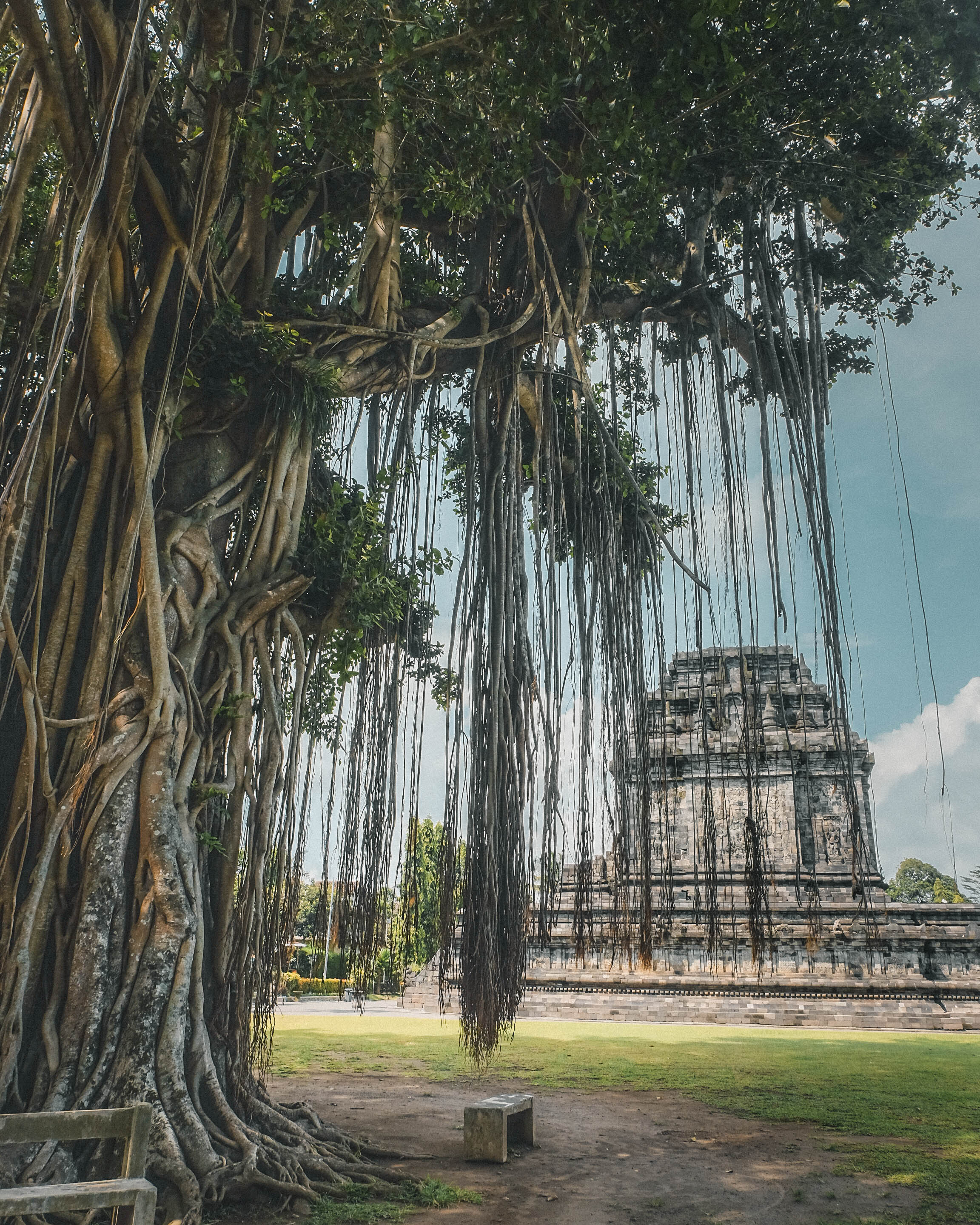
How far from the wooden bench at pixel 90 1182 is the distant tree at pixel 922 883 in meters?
35.7

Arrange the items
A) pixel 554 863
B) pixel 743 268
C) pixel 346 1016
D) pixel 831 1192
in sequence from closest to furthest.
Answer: pixel 831 1192
pixel 554 863
pixel 743 268
pixel 346 1016

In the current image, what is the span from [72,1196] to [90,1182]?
0.15 meters

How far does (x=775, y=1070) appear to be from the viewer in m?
6.34

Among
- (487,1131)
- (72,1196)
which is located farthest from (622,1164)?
(72,1196)

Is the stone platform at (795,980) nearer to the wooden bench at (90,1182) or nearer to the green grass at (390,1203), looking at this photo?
the green grass at (390,1203)

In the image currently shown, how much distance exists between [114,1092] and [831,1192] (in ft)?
7.62

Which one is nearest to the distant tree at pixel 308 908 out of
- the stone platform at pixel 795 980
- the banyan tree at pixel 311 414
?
the banyan tree at pixel 311 414

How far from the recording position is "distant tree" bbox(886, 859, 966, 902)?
3706 cm

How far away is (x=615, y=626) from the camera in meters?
3.61

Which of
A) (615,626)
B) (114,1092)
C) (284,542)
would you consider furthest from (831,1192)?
(284,542)

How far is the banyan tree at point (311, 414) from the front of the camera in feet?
8.88

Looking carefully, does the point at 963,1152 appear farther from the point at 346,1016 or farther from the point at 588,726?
the point at 346,1016

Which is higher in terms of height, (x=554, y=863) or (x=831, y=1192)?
(x=554, y=863)

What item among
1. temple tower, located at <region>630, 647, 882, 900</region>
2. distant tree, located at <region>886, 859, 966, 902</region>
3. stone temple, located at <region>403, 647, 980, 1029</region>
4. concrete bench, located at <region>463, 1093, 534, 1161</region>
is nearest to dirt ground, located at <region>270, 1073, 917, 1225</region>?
concrete bench, located at <region>463, 1093, 534, 1161</region>
